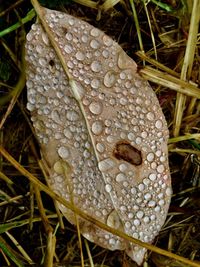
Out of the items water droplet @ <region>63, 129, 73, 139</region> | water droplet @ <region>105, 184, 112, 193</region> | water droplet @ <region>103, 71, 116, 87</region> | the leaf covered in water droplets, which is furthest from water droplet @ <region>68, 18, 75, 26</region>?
water droplet @ <region>105, 184, 112, 193</region>

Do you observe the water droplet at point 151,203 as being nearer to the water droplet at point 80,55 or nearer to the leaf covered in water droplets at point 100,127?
the leaf covered in water droplets at point 100,127

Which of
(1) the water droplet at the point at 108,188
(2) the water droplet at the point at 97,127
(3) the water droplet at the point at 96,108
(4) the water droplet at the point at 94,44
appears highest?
(4) the water droplet at the point at 94,44

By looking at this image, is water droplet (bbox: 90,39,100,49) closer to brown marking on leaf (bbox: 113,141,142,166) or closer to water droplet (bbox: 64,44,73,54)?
water droplet (bbox: 64,44,73,54)

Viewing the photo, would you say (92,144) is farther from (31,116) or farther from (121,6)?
(121,6)

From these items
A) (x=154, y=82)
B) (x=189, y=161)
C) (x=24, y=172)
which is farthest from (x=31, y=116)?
(x=189, y=161)

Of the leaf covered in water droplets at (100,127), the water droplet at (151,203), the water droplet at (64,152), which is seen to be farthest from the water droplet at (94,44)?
the water droplet at (151,203)

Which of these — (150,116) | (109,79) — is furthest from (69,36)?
(150,116)

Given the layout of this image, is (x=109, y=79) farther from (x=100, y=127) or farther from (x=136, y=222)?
(x=136, y=222)
